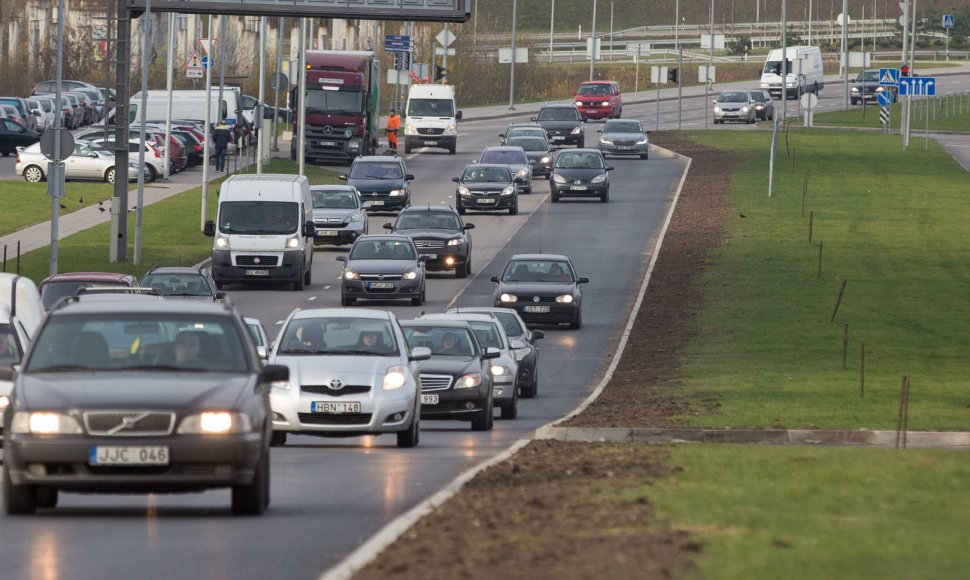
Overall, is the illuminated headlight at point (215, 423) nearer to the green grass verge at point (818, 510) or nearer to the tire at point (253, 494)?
the tire at point (253, 494)

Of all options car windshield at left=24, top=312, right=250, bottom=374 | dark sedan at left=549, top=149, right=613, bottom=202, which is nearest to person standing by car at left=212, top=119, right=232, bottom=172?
dark sedan at left=549, top=149, right=613, bottom=202

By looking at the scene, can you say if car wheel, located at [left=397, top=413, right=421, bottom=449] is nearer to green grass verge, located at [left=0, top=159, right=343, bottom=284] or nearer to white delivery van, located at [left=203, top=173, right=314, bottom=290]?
green grass verge, located at [left=0, top=159, right=343, bottom=284]

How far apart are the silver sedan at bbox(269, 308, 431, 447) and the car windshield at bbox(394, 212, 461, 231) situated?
82.7ft

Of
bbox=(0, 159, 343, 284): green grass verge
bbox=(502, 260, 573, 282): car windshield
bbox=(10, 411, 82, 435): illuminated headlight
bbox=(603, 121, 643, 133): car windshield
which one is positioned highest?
bbox=(603, 121, 643, 133): car windshield

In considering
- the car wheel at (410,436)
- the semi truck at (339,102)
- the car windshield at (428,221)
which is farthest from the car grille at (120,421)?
the semi truck at (339,102)

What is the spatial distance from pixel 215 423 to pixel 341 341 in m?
8.25

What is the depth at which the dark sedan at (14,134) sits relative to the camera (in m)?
70.4

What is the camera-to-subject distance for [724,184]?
62.7m

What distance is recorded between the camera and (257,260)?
A: 1561 inches

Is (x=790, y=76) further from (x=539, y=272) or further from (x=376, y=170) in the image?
(x=539, y=272)

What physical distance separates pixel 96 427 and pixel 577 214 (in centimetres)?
4502

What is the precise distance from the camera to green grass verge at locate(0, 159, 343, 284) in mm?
41375

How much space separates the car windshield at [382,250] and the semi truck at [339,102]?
86.4 ft

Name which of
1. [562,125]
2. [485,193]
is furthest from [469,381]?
[562,125]
